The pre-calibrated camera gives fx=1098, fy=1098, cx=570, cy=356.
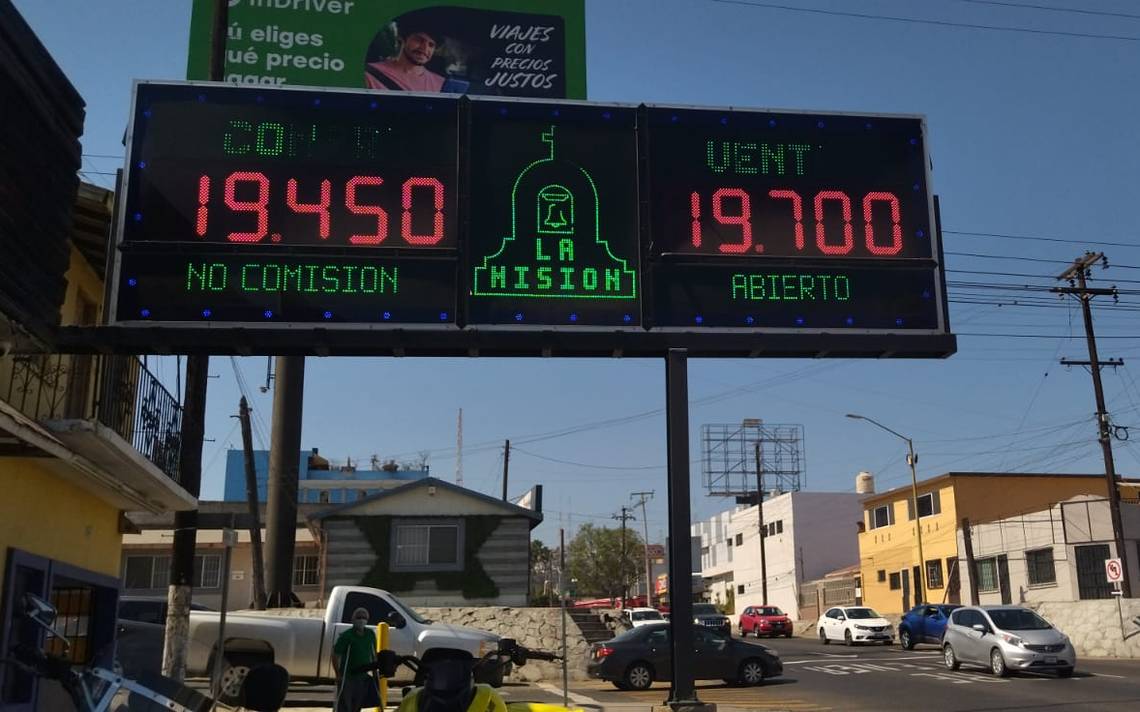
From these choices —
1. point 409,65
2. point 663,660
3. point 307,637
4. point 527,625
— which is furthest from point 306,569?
point 409,65

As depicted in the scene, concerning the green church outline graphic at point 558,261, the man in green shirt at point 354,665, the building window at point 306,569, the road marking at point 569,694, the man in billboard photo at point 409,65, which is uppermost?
the man in billboard photo at point 409,65

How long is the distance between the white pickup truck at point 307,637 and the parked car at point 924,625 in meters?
Answer: 20.7

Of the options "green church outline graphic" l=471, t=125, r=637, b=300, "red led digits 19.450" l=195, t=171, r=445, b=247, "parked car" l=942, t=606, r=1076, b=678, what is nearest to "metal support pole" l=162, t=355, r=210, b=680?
"red led digits 19.450" l=195, t=171, r=445, b=247

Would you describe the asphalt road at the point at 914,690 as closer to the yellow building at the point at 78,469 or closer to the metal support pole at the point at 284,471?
the yellow building at the point at 78,469

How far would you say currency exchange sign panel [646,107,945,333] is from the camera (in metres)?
11.0

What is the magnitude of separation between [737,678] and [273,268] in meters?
17.2

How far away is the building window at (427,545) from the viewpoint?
32.2 m

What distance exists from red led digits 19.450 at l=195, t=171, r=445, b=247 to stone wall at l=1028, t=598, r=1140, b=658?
28.6m

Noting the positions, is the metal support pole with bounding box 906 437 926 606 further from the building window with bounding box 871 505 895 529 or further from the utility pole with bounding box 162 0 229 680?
the utility pole with bounding box 162 0 229 680

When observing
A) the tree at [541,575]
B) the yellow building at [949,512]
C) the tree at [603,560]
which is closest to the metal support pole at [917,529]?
the yellow building at [949,512]

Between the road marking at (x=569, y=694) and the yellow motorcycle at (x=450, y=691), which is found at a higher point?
the yellow motorcycle at (x=450, y=691)

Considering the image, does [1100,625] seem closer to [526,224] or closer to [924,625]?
[924,625]

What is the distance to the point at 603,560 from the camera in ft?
351

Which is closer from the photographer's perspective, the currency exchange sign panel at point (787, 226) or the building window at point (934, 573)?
the currency exchange sign panel at point (787, 226)
